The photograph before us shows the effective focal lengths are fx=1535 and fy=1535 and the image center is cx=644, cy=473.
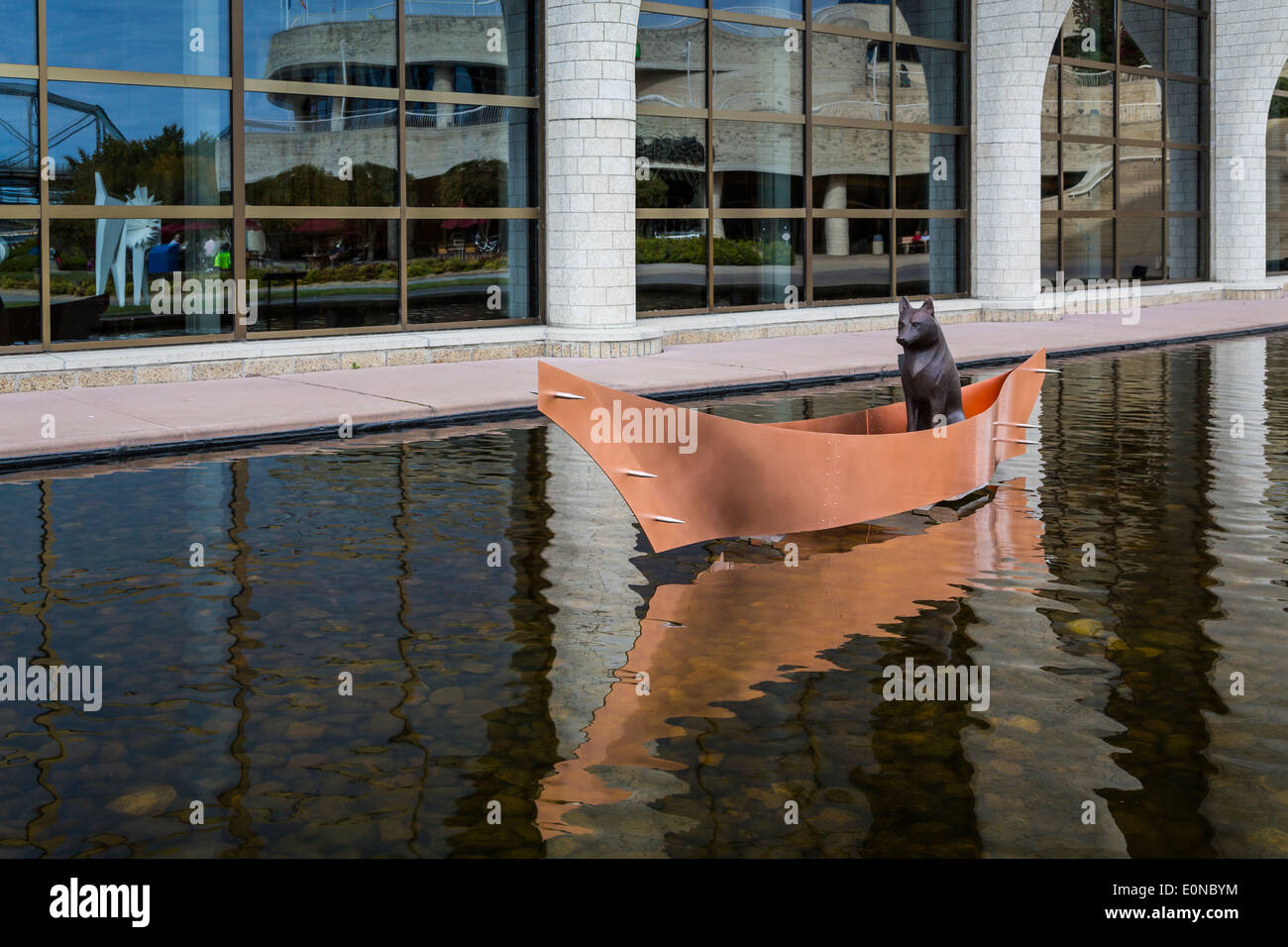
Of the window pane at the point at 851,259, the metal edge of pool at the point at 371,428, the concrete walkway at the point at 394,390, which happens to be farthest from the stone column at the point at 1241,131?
the metal edge of pool at the point at 371,428

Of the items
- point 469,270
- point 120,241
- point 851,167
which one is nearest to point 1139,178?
point 851,167

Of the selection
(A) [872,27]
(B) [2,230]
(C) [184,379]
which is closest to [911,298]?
(A) [872,27]

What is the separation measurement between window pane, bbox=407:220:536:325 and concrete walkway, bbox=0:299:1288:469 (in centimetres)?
179

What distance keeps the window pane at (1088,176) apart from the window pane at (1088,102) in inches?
12.9

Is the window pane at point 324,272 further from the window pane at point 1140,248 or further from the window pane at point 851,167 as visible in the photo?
the window pane at point 1140,248

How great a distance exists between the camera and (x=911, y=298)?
2652 centimetres

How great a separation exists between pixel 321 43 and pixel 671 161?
228 inches

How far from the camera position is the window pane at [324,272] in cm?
1867

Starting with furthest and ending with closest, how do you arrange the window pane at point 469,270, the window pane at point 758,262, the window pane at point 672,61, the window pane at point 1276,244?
the window pane at point 1276,244
the window pane at point 758,262
the window pane at point 672,61
the window pane at point 469,270

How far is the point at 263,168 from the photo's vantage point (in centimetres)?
1852

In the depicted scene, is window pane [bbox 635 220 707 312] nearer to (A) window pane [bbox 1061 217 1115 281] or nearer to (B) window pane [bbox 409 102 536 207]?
(B) window pane [bbox 409 102 536 207]

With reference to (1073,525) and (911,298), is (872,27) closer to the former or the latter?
(911,298)

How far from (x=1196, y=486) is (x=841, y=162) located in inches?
623

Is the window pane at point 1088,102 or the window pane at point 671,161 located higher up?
the window pane at point 1088,102
